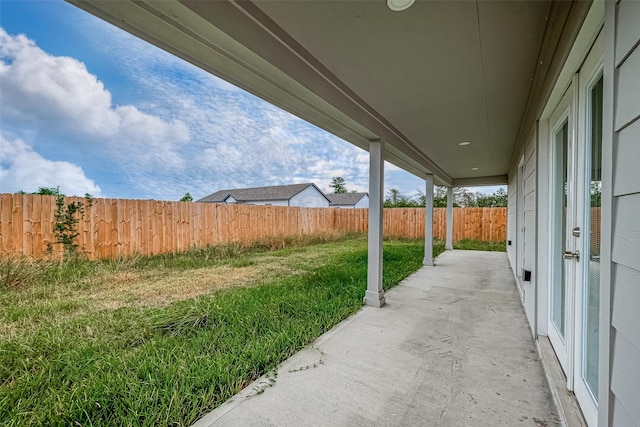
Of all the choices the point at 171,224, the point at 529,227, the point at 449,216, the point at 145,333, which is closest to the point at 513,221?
the point at 449,216

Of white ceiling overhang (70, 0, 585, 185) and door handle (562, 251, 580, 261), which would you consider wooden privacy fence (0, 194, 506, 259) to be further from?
door handle (562, 251, 580, 261)

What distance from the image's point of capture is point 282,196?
23094 mm

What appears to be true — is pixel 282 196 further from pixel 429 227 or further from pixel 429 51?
pixel 429 51

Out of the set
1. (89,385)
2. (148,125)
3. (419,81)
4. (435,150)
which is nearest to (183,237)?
(89,385)

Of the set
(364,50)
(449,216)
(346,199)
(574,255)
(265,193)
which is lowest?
(574,255)

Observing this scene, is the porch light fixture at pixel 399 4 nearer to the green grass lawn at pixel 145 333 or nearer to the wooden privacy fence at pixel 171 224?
the green grass lawn at pixel 145 333

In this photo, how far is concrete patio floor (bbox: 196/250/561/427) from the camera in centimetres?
162

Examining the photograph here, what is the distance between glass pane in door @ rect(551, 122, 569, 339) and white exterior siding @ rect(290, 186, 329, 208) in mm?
20774

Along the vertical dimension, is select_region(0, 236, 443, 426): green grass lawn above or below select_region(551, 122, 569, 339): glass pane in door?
below

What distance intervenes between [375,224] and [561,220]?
188cm

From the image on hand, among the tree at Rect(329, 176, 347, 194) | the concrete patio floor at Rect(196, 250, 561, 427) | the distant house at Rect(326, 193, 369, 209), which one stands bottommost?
the concrete patio floor at Rect(196, 250, 561, 427)

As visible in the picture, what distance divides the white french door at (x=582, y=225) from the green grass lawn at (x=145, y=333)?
191cm

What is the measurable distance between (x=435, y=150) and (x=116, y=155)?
14.4 metres

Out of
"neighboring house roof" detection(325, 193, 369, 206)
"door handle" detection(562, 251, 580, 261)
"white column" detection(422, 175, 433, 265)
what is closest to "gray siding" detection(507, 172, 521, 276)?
"white column" detection(422, 175, 433, 265)
